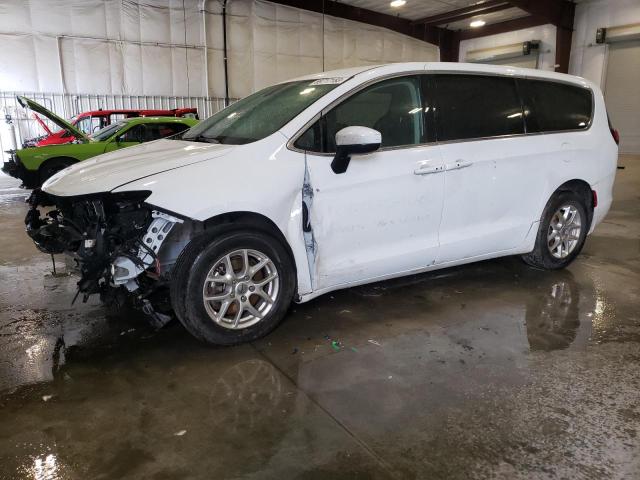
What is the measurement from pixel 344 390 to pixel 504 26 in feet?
63.0

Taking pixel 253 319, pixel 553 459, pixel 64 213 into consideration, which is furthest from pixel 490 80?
pixel 64 213

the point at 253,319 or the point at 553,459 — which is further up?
the point at 253,319

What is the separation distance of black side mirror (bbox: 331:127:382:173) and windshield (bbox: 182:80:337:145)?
411 mm

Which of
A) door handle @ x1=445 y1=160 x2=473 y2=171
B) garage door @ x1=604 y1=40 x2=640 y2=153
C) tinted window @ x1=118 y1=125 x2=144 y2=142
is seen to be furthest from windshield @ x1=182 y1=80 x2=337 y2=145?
garage door @ x1=604 y1=40 x2=640 y2=153

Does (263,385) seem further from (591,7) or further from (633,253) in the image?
(591,7)

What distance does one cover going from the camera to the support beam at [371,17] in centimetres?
1598

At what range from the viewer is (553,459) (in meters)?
2.05

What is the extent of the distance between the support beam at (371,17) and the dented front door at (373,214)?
1405cm

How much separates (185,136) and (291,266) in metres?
1.54

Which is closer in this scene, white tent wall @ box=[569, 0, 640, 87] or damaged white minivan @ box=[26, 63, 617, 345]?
damaged white minivan @ box=[26, 63, 617, 345]

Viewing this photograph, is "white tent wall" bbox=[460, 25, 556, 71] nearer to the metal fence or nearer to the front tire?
the metal fence

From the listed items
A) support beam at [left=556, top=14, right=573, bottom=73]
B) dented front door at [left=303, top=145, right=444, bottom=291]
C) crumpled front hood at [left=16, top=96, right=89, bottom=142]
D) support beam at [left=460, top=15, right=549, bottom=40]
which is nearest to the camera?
dented front door at [left=303, top=145, right=444, bottom=291]

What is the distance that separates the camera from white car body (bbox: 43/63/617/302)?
288 cm

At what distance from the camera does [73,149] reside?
9.29 m
